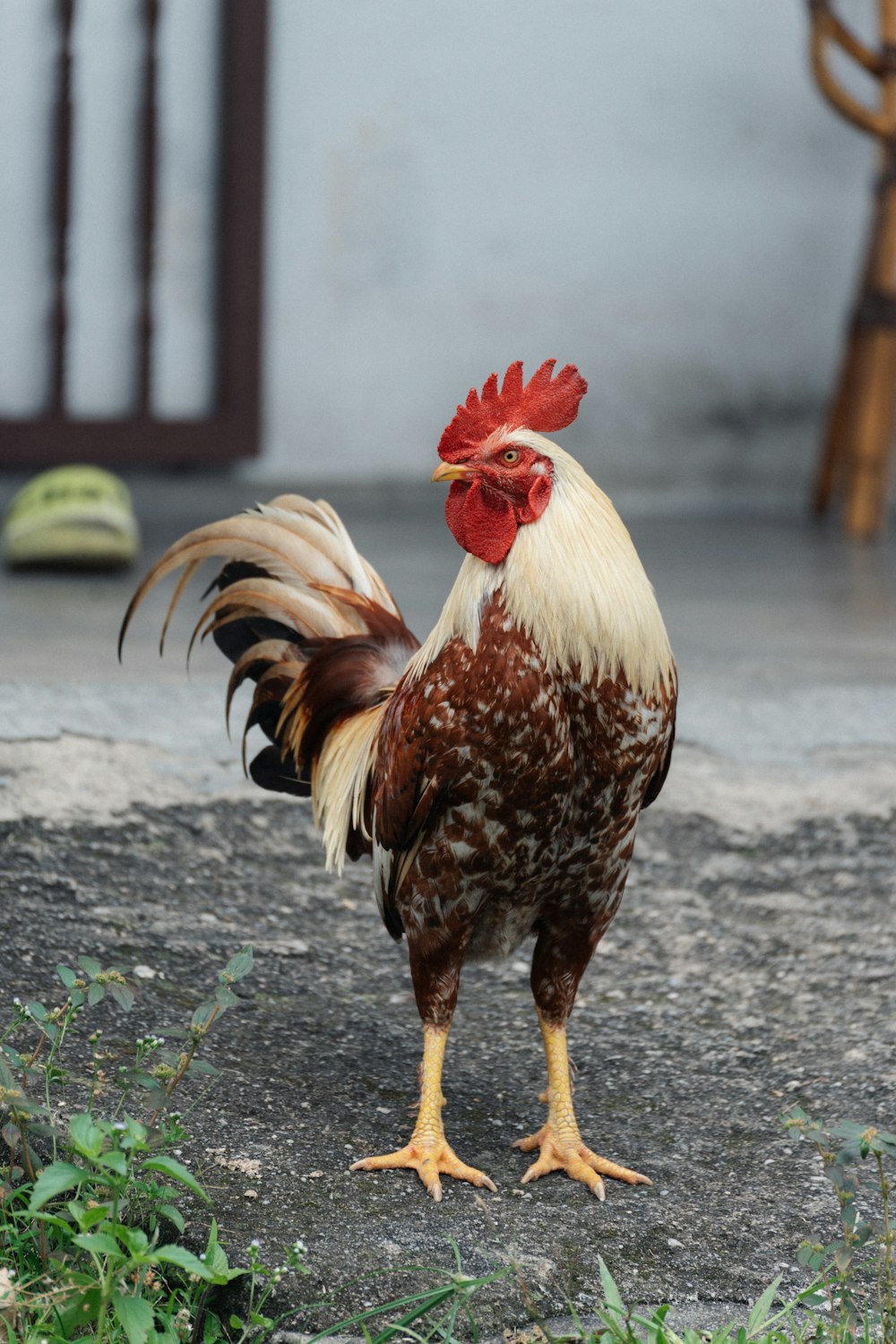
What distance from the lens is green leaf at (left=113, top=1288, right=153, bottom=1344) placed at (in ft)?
6.77

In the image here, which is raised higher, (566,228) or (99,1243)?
(566,228)

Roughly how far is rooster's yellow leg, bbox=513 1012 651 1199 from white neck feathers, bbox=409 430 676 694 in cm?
69

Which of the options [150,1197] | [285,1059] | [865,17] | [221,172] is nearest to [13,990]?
[285,1059]

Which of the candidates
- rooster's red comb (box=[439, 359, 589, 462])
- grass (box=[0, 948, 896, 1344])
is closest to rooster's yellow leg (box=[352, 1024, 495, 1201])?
grass (box=[0, 948, 896, 1344])

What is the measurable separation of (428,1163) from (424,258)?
17.4ft

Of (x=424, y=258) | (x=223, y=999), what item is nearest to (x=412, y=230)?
(x=424, y=258)

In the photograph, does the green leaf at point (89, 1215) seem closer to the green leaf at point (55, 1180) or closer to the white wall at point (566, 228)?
the green leaf at point (55, 1180)

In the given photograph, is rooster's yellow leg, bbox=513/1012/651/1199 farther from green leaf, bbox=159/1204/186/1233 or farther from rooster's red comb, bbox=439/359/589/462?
rooster's red comb, bbox=439/359/589/462

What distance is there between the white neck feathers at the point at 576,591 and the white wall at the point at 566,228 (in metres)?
4.90

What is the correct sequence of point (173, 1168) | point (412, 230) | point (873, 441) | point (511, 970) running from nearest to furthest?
point (173, 1168) < point (511, 970) < point (873, 441) < point (412, 230)

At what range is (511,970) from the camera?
343 centimetres

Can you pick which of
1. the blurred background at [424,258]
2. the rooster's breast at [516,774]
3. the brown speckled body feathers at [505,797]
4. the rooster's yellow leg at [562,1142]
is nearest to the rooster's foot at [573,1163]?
the rooster's yellow leg at [562,1142]

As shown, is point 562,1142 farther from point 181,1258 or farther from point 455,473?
point 455,473

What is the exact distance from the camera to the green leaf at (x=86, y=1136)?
2.11 meters
